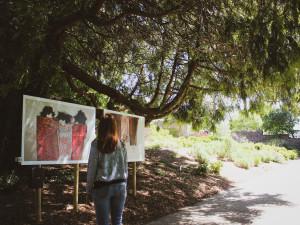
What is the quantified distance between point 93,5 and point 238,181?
35.8 feet

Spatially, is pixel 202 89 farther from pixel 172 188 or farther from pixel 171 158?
pixel 171 158

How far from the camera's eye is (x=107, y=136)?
212 inches

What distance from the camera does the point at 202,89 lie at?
13484 mm

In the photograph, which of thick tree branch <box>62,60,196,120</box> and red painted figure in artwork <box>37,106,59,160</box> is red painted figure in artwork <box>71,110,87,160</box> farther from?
thick tree branch <box>62,60,196,120</box>

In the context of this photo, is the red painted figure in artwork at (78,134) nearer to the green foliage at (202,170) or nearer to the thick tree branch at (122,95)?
the thick tree branch at (122,95)

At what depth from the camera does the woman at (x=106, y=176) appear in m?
5.26

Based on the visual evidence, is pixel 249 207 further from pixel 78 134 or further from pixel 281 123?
pixel 281 123

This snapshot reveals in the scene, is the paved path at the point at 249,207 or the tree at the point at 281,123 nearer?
the paved path at the point at 249,207

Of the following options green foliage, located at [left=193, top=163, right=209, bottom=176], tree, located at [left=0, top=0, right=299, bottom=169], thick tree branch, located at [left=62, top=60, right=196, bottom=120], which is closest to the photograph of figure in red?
tree, located at [left=0, top=0, right=299, bottom=169]

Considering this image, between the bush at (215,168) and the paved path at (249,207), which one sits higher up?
the bush at (215,168)

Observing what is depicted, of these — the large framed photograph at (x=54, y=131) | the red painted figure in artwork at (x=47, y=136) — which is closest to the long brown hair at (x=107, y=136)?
the large framed photograph at (x=54, y=131)

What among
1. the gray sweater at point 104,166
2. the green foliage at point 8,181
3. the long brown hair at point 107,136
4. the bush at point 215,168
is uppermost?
the long brown hair at point 107,136

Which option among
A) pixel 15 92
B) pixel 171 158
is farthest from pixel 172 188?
pixel 171 158

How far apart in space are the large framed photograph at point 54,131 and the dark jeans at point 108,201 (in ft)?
7.72
